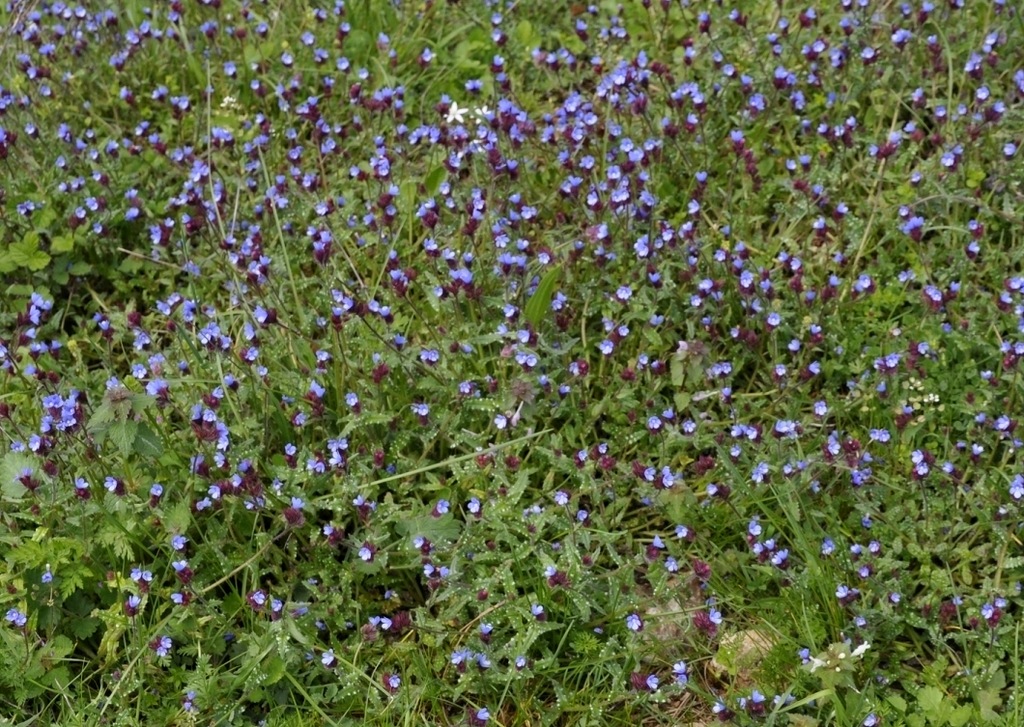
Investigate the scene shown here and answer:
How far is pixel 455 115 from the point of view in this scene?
4.59m

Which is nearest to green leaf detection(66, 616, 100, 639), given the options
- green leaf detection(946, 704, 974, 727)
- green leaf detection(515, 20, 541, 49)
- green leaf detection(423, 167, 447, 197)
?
green leaf detection(423, 167, 447, 197)

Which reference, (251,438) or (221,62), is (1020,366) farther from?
(221,62)

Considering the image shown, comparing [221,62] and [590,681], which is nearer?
[590,681]

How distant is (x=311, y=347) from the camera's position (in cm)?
393

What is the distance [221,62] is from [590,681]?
3.22 m

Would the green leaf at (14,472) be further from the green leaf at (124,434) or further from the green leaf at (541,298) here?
the green leaf at (541,298)

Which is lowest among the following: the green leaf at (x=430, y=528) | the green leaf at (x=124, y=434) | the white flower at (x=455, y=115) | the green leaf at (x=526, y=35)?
the green leaf at (x=430, y=528)

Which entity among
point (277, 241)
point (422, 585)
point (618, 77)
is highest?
point (618, 77)

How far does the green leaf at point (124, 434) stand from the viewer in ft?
10.7

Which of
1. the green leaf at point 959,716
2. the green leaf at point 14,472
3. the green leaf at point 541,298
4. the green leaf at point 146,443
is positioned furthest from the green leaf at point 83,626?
the green leaf at point 959,716

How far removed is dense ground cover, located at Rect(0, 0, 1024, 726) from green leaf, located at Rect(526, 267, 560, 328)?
14 mm

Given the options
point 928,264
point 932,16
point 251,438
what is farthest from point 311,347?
point 932,16

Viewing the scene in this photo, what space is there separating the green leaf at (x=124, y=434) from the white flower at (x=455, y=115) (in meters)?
1.91

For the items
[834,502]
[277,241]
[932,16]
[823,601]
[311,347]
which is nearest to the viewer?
[823,601]
